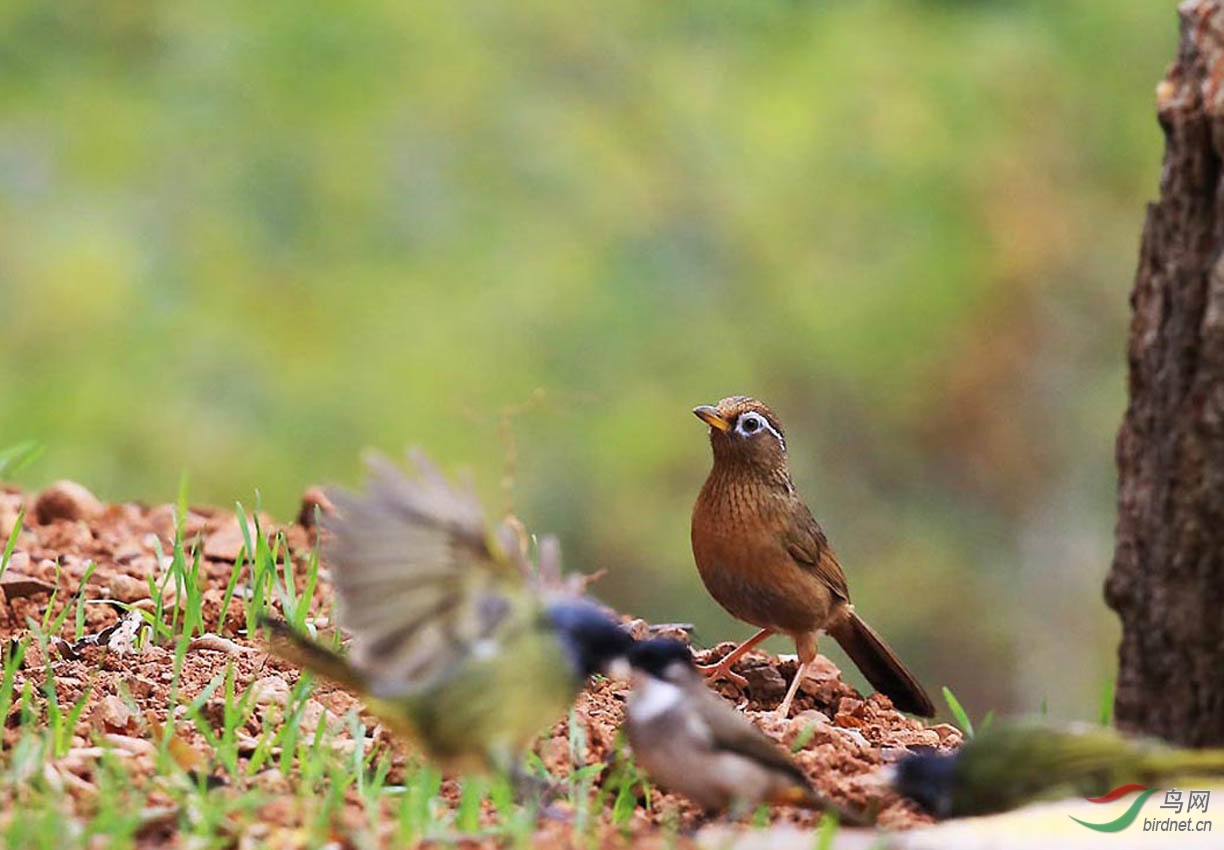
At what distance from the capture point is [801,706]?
525 centimetres

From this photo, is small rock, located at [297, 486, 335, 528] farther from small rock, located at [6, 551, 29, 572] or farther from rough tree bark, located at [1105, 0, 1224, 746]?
rough tree bark, located at [1105, 0, 1224, 746]

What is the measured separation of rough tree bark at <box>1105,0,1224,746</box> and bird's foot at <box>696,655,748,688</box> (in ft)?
4.56

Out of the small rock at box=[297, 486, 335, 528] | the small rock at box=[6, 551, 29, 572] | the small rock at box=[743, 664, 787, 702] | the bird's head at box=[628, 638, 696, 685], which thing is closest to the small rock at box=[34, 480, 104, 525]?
the small rock at box=[6, 551, 29, 572]

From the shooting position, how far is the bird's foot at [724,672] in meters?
5.28

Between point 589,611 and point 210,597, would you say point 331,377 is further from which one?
point 589,611

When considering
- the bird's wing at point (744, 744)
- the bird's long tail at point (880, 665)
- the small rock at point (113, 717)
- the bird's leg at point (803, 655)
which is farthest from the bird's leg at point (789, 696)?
the small rock at point (113, 717)

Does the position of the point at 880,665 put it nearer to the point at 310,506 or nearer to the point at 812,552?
the point at 812,552

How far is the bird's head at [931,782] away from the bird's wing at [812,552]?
170cm

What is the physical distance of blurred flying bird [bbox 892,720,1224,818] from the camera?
3691mm

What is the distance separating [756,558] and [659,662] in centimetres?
168

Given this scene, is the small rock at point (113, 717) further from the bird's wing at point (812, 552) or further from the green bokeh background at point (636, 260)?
the green bokeh background at point (636, 260)

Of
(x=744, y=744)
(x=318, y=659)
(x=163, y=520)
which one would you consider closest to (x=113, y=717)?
(x=318, y=659)

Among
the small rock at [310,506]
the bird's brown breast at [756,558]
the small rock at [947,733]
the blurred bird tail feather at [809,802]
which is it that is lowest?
the blurred bird tail feather at [809,802]

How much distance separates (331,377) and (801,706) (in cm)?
734
